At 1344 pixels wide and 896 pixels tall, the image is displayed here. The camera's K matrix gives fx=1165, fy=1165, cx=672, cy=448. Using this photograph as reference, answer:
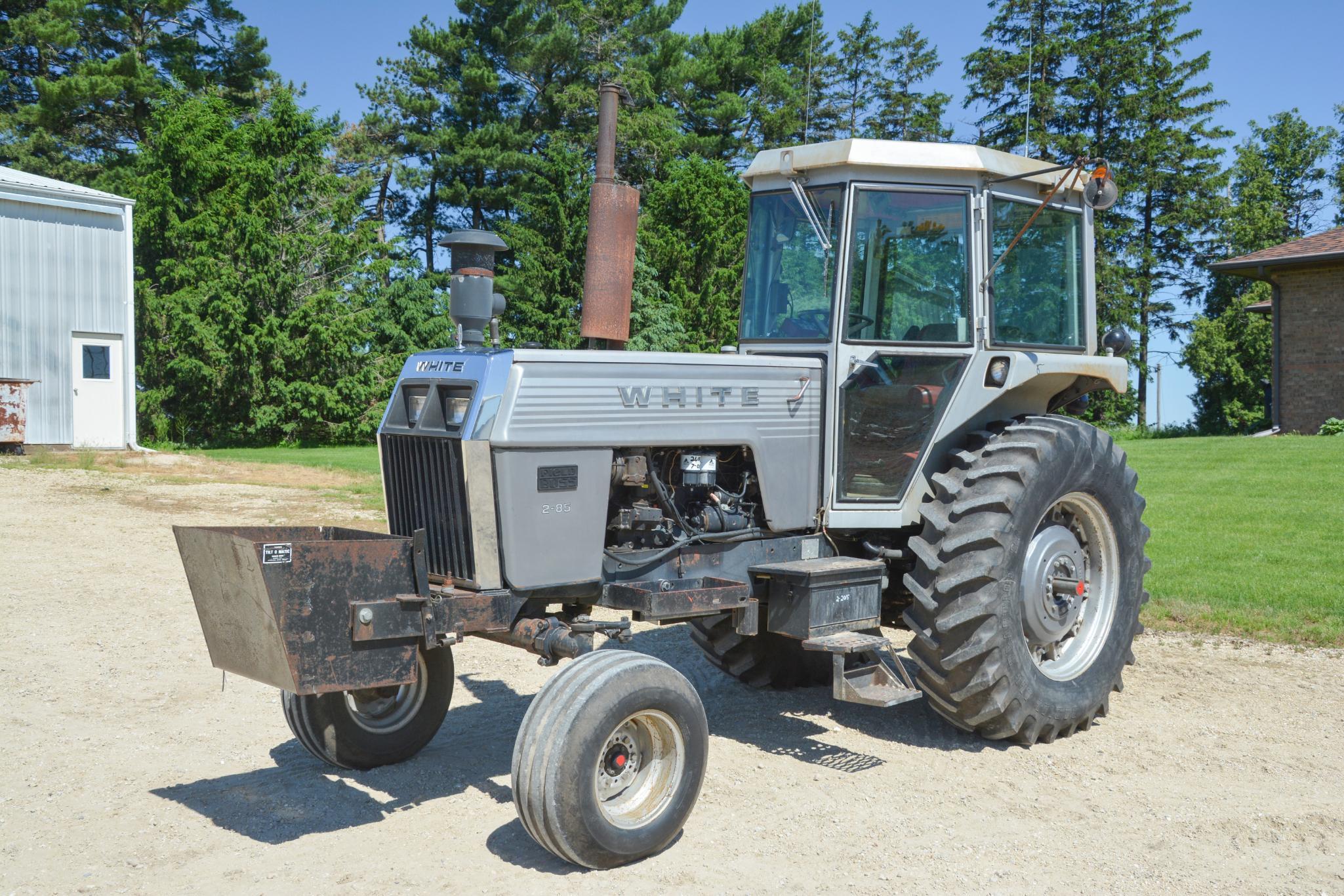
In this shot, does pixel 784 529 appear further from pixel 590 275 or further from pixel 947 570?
pixel 590 275

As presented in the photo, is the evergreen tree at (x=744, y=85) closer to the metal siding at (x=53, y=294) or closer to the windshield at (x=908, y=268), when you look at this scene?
the metal siding at (x=53, y=294)

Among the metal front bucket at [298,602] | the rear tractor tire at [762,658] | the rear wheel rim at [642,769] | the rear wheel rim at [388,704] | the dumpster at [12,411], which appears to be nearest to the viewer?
the metal front bucket at [298,602]

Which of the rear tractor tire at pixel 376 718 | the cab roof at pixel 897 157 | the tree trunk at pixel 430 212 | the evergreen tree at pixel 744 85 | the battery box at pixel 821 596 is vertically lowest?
the rear tractor tire at pixel 376 718

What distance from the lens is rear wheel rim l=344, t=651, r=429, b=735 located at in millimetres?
5156

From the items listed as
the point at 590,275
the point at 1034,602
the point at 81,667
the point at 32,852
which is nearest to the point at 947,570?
the point at 1034,602

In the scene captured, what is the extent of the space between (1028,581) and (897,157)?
2.13 metres

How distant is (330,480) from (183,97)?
21138mm

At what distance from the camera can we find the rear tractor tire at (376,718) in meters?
4.96

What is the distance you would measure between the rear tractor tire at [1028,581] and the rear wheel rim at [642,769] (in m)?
1.50

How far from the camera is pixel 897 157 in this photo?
217 inches

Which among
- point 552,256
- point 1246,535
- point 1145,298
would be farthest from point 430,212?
point 1246,535

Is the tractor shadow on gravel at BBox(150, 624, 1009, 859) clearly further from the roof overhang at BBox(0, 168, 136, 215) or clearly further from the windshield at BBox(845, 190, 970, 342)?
the roof overhang at BBox(0, 168, 136, 215)

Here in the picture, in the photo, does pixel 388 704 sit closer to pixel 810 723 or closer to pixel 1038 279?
pixel 810 723

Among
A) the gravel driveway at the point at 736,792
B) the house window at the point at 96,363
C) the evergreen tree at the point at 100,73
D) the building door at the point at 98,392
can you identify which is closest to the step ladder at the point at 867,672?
the gravel driveway at the point at 736,792
